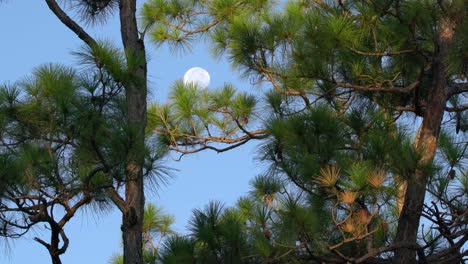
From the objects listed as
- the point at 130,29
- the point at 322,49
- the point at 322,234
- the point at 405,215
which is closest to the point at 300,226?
the point at 322,234

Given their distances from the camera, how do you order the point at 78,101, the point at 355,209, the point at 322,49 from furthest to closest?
the point at 322,49
the point at 355,209
the point at 78,101

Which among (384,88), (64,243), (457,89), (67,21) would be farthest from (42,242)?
(457,89)

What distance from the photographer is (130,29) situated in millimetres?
3684

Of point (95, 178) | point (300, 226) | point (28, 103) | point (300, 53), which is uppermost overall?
point (300, 53)

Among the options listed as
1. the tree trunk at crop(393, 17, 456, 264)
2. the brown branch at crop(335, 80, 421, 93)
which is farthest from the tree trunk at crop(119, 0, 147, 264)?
the tree trunk at crop(393, 17, 456, 264)

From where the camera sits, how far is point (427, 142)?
142 inches

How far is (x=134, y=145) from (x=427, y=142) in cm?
113

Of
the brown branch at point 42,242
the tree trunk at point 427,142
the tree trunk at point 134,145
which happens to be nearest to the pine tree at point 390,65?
the tree trunk at point 427,142

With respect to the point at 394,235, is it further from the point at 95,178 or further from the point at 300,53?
the point at 95,178

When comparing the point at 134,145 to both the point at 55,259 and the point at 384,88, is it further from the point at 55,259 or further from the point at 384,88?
the point at 384,88

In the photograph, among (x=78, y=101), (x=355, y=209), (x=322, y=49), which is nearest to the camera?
(x=78, y=101)

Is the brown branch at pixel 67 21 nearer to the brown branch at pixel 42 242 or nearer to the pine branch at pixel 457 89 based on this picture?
the brown branch at pixel 42 242

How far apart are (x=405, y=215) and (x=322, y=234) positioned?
342 mm

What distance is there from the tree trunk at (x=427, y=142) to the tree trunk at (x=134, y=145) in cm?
90
